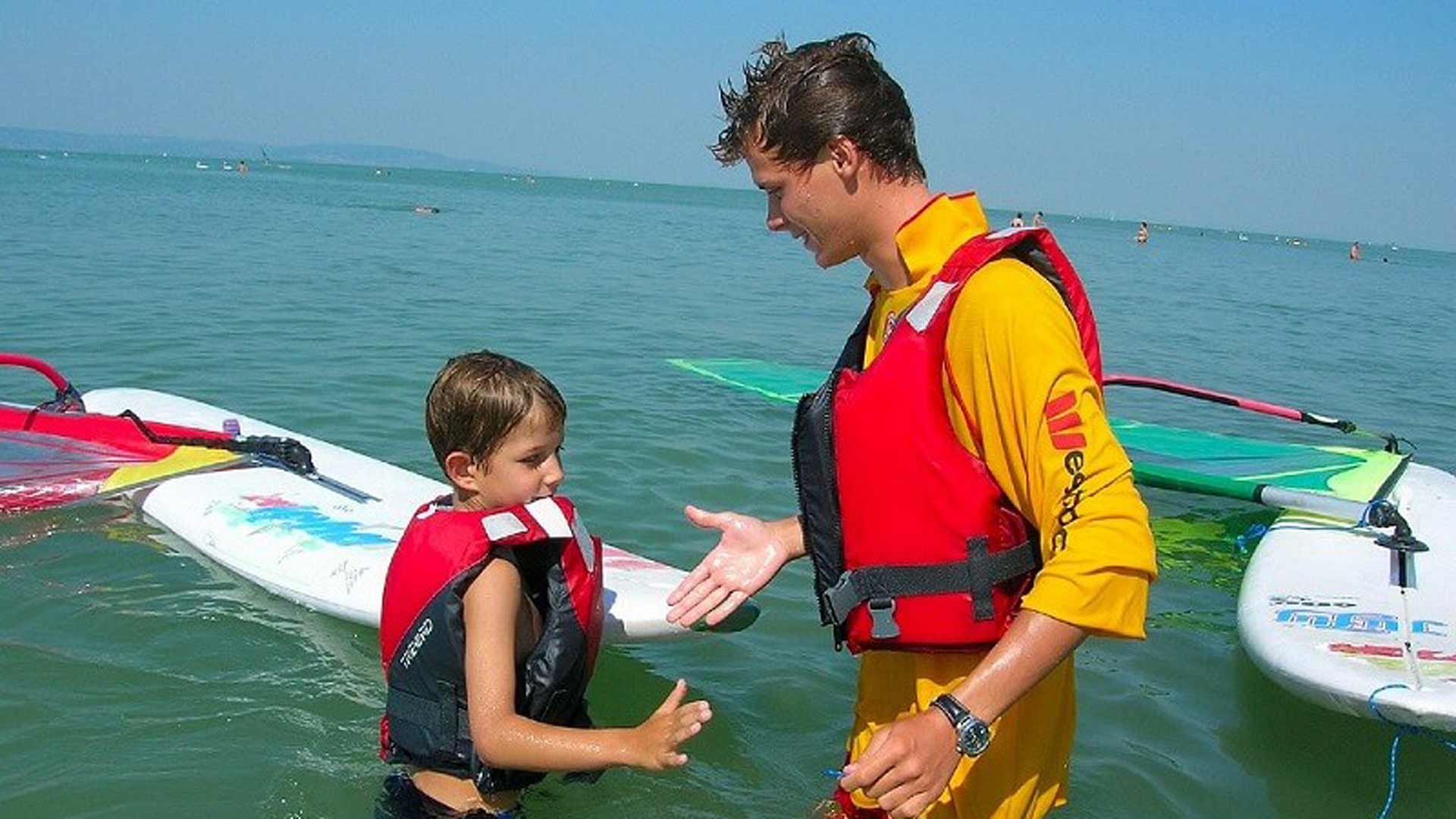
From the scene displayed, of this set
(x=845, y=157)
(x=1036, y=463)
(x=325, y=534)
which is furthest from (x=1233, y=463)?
(x=1036, y=463)

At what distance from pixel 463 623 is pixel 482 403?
505 millimetres

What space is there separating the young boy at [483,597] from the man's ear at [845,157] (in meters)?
1.00

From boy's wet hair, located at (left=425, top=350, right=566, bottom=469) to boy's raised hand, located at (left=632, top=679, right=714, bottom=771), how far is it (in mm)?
833

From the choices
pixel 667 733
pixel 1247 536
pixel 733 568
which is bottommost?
pixel 1247 536

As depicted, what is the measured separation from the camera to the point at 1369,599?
529 cm

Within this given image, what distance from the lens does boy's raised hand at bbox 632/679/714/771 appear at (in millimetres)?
2260

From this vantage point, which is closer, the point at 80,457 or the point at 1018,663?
the point at 1018,663

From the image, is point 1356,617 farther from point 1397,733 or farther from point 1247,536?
point 1247,536

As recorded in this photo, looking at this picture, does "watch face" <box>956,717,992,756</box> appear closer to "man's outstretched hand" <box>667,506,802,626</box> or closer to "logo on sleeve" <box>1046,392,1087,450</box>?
"logo on sleeve" <box>1046,392,1087,450</box>

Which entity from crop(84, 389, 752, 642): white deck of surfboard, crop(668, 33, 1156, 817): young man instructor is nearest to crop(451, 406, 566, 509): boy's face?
crop(668, 33, 1156, 817): young man instructor

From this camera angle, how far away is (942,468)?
2174 millimetres

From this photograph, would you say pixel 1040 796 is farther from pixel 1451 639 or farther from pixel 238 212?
pixel 238 212

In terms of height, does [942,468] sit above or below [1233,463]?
above

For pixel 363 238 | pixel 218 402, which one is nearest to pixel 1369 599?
pixel 218 402
